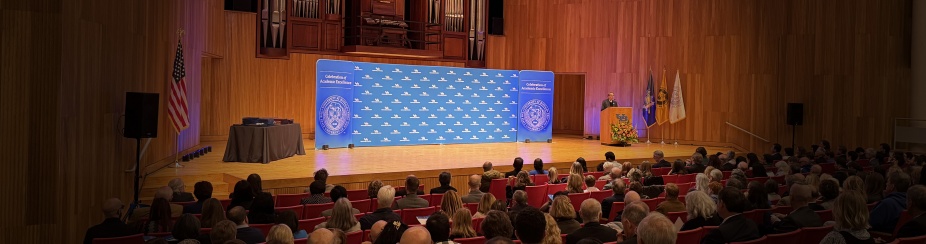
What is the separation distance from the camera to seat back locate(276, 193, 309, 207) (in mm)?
7734

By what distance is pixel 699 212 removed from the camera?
536 cm

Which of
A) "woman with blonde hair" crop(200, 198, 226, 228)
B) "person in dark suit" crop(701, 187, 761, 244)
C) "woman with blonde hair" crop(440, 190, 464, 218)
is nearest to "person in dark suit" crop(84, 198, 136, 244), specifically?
"woman with blonde hair" crop(200, 198, 226, 228)

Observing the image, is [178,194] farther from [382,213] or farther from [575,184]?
[575,184]

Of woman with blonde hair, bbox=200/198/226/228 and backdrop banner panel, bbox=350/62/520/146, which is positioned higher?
backdrop banner panel, bbox=350/62/520/146

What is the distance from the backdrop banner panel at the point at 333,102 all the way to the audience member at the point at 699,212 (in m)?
9.52

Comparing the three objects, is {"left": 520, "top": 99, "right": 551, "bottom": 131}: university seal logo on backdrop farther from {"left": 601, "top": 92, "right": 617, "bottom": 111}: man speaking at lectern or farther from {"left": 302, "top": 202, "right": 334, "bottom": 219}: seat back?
{"left": 302, "top": 202, "right": 334, "bottom": 219}: seat back

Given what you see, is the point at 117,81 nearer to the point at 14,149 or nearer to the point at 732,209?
the point at 14,149

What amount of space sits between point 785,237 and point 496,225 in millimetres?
1929

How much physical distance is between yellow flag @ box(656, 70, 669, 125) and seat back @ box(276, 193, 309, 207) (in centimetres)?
1210

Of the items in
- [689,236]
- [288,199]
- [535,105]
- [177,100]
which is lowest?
[288,199]

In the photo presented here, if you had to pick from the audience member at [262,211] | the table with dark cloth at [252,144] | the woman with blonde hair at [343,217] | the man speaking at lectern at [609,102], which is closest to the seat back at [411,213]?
the audience member at [262,211]

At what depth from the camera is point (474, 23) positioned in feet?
63.3

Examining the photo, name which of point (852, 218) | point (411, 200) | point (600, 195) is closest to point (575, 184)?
point (600, 195)

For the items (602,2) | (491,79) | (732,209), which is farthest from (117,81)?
(602,2)
